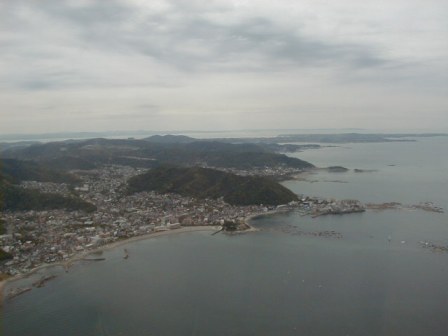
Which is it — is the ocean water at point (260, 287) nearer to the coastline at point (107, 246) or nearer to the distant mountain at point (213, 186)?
the coastline at point (107, 246)

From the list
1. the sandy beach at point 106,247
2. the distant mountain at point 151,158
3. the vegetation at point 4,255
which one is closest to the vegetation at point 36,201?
the sandy beach at point 106,247

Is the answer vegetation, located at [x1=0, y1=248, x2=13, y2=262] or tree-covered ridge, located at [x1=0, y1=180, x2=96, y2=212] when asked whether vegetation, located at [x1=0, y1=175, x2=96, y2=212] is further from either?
vegetation, located at [x1=0, y1=248, x2=13, y2=262]

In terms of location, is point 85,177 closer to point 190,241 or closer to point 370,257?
point 190,241

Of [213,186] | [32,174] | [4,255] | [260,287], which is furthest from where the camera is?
[32,174]

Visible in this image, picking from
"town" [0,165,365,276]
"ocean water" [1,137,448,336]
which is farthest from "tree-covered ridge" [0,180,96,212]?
"ocean water" [1,137,448,336]

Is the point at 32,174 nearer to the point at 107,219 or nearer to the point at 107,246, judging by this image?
the point at 107,219

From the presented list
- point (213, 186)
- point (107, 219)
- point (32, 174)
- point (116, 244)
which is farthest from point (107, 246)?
point (32, 174)

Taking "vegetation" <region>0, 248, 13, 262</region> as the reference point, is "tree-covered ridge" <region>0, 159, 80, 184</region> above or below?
above
